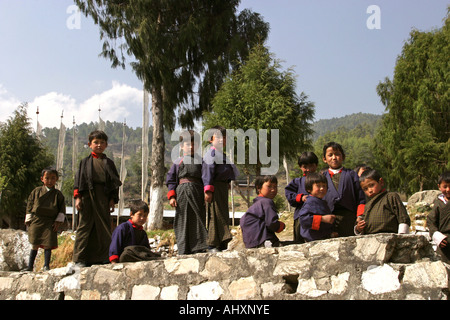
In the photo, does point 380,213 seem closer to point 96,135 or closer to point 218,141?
point 218,141

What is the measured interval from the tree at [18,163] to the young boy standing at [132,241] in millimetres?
12646

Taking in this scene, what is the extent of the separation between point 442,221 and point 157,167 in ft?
34.7

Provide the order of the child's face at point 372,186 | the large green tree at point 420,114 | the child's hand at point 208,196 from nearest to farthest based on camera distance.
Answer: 1. the child's face at point 372,186
2. the child's hand at point 208,196
3. the large green tree at point 420,114

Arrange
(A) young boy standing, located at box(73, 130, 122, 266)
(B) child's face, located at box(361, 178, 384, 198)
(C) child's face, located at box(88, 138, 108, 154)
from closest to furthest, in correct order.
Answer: (B) child's face, located at box(361, 178, 384, 198)
(A) young boy standing, located at box(73, 130, 122, 266)
(C) child's face, located at box(88, 138, 108, 154)

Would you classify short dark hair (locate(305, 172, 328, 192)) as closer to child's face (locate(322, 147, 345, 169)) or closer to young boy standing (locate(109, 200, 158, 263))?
child's face (locate(322, 147, 345, 169))

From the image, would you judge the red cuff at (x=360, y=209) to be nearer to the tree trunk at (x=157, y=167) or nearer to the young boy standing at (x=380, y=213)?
the young boy standing at (x=380, y=213)

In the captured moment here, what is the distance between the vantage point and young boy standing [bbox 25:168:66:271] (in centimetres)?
581

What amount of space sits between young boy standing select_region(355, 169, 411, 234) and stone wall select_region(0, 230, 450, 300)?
81 centimetres

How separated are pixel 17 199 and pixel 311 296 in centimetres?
1563

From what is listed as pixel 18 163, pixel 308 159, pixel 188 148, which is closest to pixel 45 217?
pixel 188 148

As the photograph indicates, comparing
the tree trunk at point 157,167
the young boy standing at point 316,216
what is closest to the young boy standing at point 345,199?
the young boy standing at point 316,216

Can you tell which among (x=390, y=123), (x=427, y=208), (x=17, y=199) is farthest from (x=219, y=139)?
(x=390, y=123)

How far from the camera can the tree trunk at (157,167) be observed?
13.4 m

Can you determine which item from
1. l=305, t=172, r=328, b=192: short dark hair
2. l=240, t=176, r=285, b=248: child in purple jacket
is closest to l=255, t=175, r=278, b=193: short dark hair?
l=240, t=176, r=285, b=248: child in purple jacket
